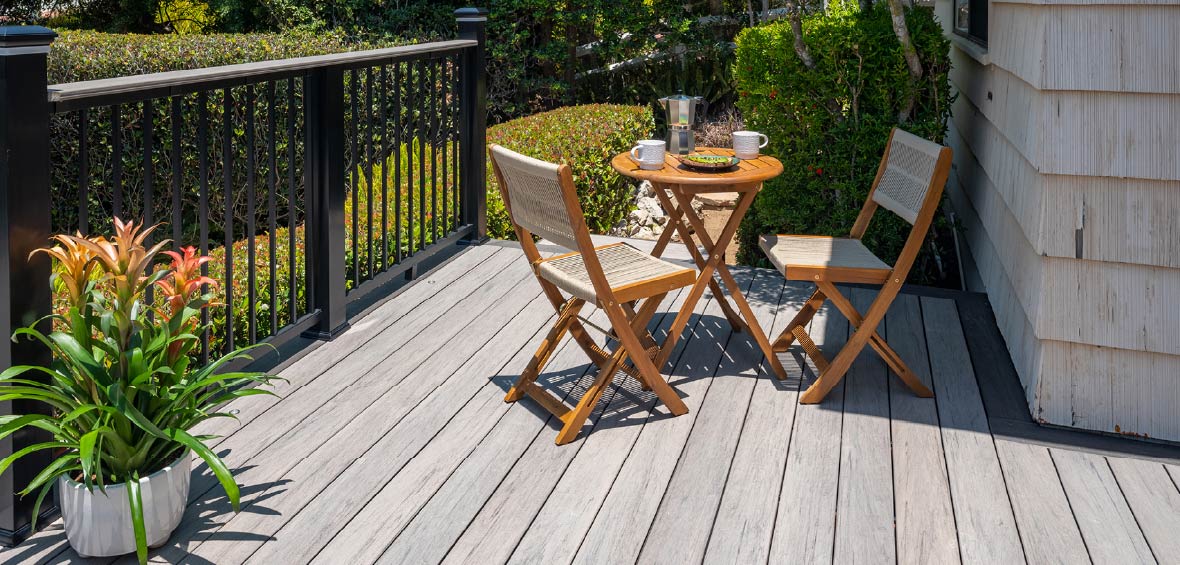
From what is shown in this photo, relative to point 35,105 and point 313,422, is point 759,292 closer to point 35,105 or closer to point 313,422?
point 313,422

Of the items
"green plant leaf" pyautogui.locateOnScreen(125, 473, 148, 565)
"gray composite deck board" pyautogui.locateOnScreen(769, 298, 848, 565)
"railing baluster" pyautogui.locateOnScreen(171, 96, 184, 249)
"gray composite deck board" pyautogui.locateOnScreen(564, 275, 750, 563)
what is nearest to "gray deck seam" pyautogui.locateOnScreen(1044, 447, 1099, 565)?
"gray composite deck board" pyautogui.locateOnScreen(769, 298, 848, 565)

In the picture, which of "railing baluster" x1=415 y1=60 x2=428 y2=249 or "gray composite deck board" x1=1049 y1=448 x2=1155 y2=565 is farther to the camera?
"railing baluster" x1=415 y1=60 x2=428 y2=249

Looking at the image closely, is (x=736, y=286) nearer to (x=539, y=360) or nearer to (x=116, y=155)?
(x=539, y=360)

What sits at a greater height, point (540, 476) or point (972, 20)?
point (972, 20)

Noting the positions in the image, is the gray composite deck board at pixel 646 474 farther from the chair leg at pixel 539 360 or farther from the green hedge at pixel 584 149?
the green hedge at pixel 584 149

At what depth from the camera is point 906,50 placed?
454 centimetres

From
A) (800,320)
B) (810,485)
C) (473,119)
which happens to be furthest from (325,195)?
(810,485)

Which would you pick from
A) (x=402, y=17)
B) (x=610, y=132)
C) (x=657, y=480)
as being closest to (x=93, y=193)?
(x=610, y=132)

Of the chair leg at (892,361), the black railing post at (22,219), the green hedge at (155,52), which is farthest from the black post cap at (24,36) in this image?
the green hedge at (155,52)

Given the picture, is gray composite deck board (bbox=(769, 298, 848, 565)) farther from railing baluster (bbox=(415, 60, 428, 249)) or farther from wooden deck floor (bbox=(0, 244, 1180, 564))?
railing baluster (bbox=(415, 60, 428, 249))

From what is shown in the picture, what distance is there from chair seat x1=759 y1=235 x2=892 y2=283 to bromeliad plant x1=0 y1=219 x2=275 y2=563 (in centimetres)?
183

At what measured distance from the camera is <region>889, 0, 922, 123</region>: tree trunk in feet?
14.5

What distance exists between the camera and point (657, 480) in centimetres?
275

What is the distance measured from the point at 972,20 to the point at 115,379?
13.9 feet
